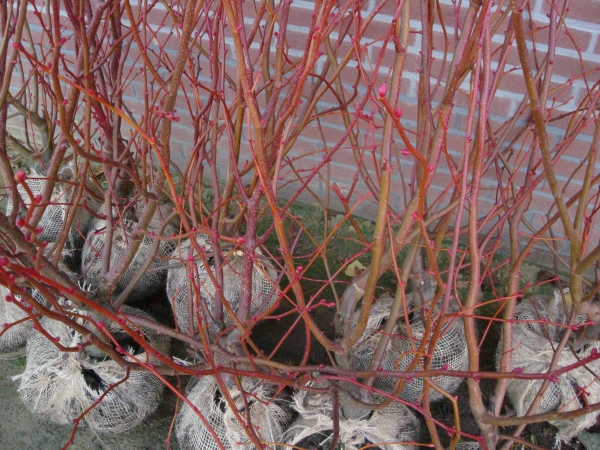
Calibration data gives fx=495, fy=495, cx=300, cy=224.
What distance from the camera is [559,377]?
60.0 inches

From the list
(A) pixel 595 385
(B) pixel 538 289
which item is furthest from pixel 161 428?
(B) pixel 538 289

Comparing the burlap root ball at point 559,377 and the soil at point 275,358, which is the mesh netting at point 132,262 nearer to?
the soil at point 275,358

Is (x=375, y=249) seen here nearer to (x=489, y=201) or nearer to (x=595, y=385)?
(x=595, y=385)

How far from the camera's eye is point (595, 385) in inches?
59.4

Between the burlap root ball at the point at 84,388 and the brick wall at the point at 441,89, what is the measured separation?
86 centimetres

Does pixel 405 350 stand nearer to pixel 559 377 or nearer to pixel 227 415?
pixel 559 377

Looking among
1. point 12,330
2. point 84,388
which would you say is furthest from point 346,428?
point 12,330

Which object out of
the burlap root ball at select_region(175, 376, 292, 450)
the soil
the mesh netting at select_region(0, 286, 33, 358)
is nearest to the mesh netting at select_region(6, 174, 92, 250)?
the mesh netting at select_region(0, 286, 33, 358)

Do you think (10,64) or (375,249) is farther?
(10,64)

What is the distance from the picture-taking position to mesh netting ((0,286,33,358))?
182 centimetres

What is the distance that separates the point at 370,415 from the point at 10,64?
4.58ft

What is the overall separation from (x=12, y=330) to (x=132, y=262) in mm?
511

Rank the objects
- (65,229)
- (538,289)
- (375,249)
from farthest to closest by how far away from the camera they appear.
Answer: (538,289) < (65,229) < (375,249)

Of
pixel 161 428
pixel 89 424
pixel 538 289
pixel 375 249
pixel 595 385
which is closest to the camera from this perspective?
pixel 375 249
